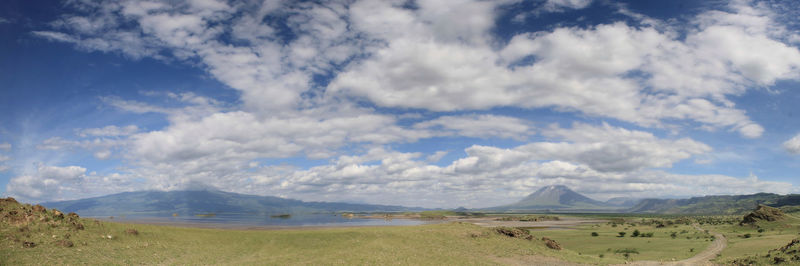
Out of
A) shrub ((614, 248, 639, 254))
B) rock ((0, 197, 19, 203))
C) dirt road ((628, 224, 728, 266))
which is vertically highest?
rock ((0, 197, 19, 203))

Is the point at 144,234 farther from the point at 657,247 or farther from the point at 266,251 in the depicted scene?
the point at 657,247

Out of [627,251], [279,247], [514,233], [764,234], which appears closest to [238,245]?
[279,247]

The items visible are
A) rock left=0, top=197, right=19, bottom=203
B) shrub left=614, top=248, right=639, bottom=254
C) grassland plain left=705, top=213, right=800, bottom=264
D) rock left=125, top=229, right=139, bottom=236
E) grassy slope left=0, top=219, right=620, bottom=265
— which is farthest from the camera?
shrub left=614, top=248, right=639, bottom=254

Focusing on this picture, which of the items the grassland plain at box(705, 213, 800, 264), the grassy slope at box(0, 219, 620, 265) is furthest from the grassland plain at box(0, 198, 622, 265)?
the grassland plain at box(705, 213, 800, 264)

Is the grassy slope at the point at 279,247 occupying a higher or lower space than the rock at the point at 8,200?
lower

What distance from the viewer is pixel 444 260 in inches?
1614

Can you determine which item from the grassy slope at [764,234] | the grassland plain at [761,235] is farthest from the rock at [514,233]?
the grassy slope at [764,234]

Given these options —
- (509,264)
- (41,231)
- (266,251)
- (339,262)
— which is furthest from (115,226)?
(509,264)

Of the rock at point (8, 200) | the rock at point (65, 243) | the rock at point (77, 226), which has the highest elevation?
the rock at point (8, 200)

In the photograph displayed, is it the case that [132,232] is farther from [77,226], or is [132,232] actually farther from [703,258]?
[703,258]

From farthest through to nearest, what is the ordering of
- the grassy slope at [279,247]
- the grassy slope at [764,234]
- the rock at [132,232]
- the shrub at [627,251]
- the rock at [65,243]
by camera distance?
1. the shrub at [627,251]
2. the grassy slope at [764,234]
3. the rock at [132,232]
4. the rock at [65,243]
5. the grassy slope at [279,247]

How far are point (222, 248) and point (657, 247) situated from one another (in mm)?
67495

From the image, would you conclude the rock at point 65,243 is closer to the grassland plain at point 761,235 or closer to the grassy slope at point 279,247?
the grassy slope at point 279,247

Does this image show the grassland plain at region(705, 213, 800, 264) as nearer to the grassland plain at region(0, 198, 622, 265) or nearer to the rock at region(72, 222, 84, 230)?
the grassland plain at region(0, 198, 622, 265)
